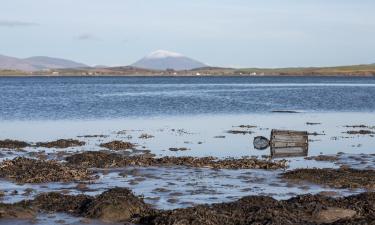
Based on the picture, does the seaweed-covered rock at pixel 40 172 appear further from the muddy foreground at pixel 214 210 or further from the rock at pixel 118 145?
the rock at pixel 118 145

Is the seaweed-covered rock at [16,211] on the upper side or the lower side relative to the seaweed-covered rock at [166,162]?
upper

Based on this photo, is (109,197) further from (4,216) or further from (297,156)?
(297,156)

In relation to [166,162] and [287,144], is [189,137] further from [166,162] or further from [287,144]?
[166,162]

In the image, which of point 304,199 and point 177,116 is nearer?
point 304,199

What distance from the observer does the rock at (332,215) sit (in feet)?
61.2

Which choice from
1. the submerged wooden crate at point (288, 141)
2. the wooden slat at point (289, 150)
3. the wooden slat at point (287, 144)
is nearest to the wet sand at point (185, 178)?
the wooden slat at point (287, 144)

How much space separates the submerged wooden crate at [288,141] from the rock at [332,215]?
17977 mm

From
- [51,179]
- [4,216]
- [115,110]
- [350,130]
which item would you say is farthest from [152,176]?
[115,110]

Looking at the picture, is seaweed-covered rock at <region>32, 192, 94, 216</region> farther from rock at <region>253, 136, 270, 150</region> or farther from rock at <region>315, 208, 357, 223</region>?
rock at <region>253, 136, 270, 150</region>

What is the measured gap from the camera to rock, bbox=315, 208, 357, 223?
1864 cm

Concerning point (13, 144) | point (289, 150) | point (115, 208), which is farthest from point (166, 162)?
point (115, 208)

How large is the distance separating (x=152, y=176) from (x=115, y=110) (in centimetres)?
4895

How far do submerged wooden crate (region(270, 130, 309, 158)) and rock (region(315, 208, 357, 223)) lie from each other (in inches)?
708

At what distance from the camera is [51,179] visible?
26.0 m
